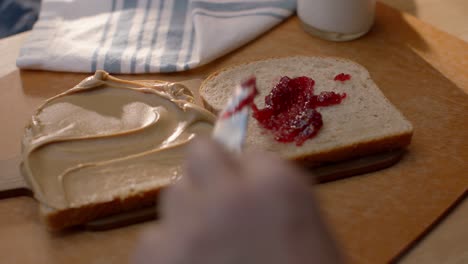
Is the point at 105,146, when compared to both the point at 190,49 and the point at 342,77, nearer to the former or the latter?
the point at 190,49

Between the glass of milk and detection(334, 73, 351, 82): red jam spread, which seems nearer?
detection(334, 73, 351, 82): red jam spread

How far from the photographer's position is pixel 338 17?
310cm

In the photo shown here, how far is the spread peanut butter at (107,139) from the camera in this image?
84.1 inches

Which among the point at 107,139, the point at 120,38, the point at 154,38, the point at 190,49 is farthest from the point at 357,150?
the point at 120,38

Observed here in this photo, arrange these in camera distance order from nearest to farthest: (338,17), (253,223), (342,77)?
1. (253,223)
2. (342,77)
3. (338,17)

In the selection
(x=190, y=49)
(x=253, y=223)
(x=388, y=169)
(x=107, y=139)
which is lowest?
(x=388, y=169)

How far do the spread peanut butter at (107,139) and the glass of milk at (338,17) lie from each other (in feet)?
3.29

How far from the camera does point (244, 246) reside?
44.4 inches

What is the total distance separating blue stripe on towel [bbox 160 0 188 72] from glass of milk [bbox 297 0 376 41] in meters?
0.71

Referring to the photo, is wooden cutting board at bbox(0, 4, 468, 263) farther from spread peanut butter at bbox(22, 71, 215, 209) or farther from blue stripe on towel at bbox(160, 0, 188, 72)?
spread peanut butter at bbox(22, 71, 215, 209)

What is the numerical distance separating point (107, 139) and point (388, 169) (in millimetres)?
1157

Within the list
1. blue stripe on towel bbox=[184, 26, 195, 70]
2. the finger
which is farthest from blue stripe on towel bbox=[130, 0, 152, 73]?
the finger

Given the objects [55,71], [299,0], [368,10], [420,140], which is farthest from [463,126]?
[55,71]

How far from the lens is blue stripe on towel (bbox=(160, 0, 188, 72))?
9.75 ft
